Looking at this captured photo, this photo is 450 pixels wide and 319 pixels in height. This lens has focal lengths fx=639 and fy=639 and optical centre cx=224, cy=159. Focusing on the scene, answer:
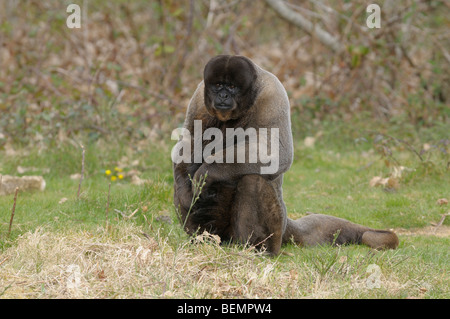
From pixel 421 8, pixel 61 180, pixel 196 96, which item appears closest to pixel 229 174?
pixel 196 96

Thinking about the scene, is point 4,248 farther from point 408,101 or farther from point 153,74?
point 408,101

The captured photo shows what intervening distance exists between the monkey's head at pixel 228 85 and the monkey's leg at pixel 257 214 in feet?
1.93

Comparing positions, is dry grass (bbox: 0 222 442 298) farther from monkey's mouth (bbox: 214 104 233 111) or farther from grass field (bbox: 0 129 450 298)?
monkey's mouth (bbox: 214 104 233 111)

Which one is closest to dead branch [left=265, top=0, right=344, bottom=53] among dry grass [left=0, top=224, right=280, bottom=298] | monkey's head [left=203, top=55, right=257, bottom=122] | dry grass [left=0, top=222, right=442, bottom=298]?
monkey's head [left=203, top=55, right=257, bottom=122]

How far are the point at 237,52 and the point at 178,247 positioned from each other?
323 inches

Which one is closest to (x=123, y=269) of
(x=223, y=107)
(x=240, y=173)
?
(x=240, y=173)

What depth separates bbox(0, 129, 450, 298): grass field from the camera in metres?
4.33

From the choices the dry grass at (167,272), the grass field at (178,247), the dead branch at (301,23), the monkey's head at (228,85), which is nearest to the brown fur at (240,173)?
the monkey's head at (228,85)

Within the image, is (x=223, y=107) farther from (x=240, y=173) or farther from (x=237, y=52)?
(x=237, y=52)

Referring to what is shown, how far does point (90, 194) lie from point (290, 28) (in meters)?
8.96

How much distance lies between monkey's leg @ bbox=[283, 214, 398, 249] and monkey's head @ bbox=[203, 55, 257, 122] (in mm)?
1311

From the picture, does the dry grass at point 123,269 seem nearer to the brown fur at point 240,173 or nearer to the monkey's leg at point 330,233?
the brown fur at point 240,173
